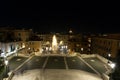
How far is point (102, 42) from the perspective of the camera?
78.4 m

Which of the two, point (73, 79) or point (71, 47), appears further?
point (71, 47)

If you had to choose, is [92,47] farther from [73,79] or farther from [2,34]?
[73,79]

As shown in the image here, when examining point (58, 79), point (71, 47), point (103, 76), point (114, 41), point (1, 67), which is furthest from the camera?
point (71, 47)

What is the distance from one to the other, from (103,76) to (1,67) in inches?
484

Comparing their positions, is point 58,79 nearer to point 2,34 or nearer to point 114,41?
point 114,41

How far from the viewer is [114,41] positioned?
219ft

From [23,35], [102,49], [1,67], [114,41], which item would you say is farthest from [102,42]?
[1,67]

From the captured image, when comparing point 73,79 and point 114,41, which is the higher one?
point 114,41

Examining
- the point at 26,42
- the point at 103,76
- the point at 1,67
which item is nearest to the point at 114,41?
the point at 26,42

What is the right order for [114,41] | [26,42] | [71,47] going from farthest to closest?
[71,47] < [26,42] < [114,41]

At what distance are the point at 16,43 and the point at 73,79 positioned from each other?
4824cm

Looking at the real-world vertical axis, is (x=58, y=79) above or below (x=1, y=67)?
below

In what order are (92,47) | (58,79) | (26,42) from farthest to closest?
(92,47)
(26,42)
(58,79)

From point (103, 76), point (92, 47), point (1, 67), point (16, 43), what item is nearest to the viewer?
point (1, 67)
